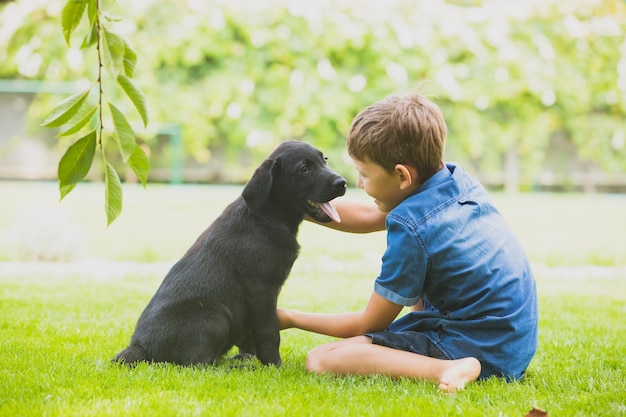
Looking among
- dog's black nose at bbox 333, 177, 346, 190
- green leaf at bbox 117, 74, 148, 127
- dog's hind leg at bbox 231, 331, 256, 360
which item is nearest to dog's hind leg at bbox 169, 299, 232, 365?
dog's hind leg at bbox 231, 331, 256, 360

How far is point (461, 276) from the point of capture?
104 inches

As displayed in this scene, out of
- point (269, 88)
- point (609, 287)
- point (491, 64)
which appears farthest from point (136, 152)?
point (491, 64)

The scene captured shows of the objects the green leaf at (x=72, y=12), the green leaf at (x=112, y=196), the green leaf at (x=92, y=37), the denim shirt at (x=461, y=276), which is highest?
the green leaf at (x=72, y=12)

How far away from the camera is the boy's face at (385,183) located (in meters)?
2.82

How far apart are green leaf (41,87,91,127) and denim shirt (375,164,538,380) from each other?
4.17ft

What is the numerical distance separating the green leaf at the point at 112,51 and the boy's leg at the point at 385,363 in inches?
60.5

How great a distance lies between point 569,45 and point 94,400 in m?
12.8

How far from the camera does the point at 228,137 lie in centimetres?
1322

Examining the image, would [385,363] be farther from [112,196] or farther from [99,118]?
[99,118]

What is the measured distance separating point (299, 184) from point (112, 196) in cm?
149

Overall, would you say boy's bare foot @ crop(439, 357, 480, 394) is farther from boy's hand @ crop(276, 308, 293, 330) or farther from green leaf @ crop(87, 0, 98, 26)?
green leaf @ crop(87, 0, 98, 26)

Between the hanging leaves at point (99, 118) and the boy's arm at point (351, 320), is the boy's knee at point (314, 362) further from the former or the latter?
the hanging leaves at point (99, 118)

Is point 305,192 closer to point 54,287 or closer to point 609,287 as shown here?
point 54,287

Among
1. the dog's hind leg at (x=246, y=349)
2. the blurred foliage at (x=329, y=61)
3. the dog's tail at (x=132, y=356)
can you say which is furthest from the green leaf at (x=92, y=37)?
the blurred foliage at (x=329, y=61)
